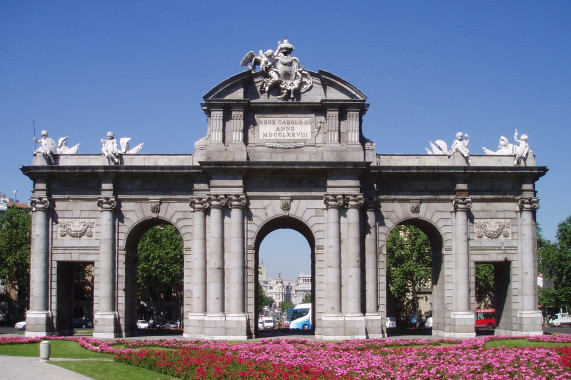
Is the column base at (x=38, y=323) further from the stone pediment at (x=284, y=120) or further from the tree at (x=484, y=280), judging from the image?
the tree at (x=484, y=280)

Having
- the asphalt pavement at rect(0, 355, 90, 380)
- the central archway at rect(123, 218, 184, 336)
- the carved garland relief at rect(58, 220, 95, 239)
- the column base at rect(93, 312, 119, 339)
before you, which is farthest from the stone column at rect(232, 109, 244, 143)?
the asphalt pavement at rect(0, 355, 90, 380)

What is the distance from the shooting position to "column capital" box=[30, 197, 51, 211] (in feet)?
133

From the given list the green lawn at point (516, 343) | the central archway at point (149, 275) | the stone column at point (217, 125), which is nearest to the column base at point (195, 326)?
the central archway at point (149, 275)

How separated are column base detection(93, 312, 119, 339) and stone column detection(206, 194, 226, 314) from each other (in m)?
5.57

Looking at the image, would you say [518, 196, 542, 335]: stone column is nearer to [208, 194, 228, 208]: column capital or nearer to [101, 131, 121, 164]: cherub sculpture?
[208, 194, 228, 208]: column capital

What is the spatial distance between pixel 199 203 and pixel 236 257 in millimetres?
3921

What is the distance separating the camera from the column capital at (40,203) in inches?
1597

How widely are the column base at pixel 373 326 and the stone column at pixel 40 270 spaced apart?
1837cm

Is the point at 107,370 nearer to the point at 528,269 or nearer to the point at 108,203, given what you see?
the point at 108,203

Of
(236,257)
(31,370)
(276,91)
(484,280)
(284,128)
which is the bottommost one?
(31,370)

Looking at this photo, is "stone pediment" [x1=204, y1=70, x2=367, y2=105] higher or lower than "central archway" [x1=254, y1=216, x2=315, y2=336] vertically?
higher

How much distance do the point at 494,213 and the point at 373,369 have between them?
745 inches

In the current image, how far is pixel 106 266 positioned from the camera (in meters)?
40.4

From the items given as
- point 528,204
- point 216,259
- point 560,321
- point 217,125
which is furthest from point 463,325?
point 560,321
